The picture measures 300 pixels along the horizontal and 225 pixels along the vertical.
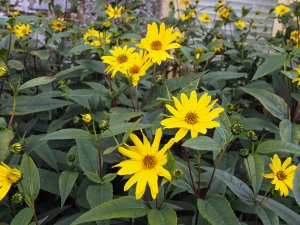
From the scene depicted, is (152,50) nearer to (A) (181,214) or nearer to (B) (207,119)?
(B) (207,119)

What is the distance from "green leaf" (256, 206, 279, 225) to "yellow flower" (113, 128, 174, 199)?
0.26 metres

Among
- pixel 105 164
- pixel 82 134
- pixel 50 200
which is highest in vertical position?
pixel 82 134

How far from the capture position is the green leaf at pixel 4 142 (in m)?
1.00

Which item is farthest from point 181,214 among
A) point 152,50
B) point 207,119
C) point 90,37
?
point 90,37

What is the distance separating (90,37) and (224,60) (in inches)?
38.6

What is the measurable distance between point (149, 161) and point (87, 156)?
0.85ft

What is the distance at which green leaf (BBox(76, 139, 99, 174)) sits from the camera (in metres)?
1.03

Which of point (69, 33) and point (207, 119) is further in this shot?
point (69, 33)

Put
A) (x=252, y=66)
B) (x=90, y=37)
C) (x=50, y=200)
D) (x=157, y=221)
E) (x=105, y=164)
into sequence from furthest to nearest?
(x=252, y=66)
(x=90, y=37)
(x=50, y=200)
(x=105, y=164)
(x=157, y=221)

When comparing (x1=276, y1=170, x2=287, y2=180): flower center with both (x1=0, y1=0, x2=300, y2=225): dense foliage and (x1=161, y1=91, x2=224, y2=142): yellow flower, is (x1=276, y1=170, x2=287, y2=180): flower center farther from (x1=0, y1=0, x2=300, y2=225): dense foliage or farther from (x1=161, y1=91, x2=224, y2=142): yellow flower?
(x1=161, y1=91, x2=224, y2=142): yellow flower

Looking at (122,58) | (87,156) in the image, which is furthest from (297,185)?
(122,58)

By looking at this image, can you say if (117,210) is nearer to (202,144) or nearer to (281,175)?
(202,144)

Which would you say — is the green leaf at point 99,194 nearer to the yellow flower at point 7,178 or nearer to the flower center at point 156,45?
the yellow flower at point 7,178

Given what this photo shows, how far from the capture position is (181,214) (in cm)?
116
